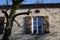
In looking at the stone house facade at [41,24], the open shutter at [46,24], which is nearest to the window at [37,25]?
the stone house facade at [41,24]

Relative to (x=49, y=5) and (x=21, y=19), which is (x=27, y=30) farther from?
(x=49, y=5)

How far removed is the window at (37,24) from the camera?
1770 centimetres

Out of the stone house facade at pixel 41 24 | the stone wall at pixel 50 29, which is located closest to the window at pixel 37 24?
the stone house facade at pixel 41 24

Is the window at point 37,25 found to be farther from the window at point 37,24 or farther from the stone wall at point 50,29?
the stone wall at point 50,29

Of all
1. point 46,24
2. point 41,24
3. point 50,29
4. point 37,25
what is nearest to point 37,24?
point 37,25

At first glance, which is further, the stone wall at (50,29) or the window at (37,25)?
the window at (37,25)

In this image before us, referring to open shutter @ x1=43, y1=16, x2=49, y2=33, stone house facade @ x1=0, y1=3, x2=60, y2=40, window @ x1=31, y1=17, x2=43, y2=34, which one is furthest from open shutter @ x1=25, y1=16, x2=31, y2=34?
open shutter @ x1=43, y1=16, x2=49, y2=33

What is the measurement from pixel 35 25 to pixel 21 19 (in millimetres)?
1132

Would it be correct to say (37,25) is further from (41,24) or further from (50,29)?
(50,29)

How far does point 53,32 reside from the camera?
1770 cm

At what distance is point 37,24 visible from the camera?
17906 millimetres

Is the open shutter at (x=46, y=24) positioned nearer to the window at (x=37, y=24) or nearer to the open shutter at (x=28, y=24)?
the window at (x=37, y=24)

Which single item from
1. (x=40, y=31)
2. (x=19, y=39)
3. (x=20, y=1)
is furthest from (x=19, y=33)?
(x=20, y=1)

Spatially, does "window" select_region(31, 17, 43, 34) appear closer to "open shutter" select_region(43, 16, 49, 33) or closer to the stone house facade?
the stone house facade
